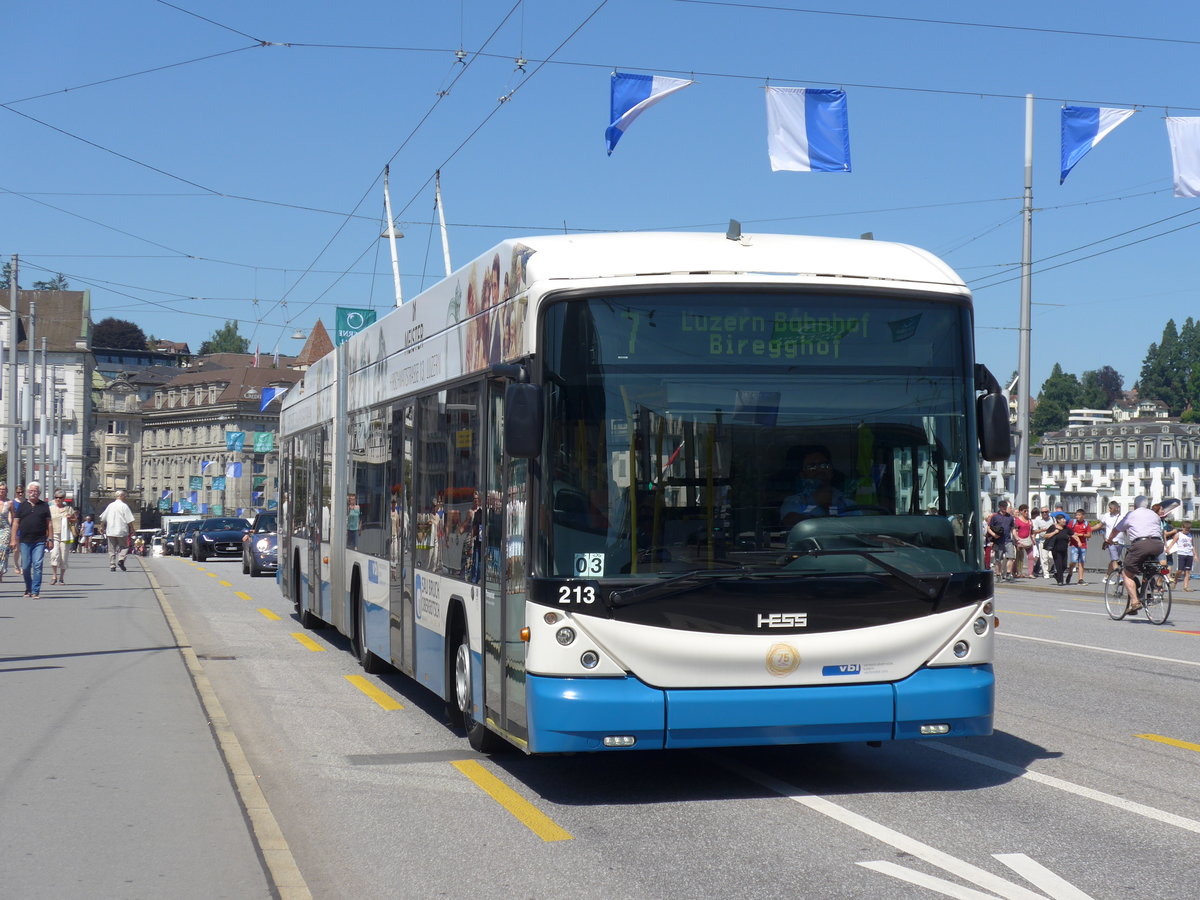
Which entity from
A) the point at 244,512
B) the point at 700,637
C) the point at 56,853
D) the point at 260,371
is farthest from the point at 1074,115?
the point at 260,371

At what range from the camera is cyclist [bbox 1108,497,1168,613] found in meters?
20.8

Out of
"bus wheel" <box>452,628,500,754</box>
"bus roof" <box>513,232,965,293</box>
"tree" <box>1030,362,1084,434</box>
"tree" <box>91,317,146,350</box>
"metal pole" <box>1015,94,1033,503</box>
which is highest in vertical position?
"tree" <box>91,317,146,350</box>

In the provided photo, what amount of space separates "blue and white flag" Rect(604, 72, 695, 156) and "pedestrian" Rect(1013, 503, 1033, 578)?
1591 cm

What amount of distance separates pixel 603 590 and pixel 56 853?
2.72m

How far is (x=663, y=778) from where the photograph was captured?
8547 millimetres

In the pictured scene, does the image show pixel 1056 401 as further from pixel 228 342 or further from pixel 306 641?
pixel 306 641

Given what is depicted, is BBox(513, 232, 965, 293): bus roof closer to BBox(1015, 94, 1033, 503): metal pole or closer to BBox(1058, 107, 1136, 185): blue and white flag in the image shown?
BBox(1058, 107, 1136, 185): blue and white flag

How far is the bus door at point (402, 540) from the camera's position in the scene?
1103 centimetres

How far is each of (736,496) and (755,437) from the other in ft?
1.01

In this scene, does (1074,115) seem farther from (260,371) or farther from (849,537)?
(260,371)

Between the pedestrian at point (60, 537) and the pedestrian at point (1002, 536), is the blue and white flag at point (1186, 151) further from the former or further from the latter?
the pedestrian at point (60, 537)

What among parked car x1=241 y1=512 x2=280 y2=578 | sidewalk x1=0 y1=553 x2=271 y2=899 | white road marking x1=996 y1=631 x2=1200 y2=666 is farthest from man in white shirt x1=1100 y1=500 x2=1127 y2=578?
parked car x1=241 y1=512 x2=280 y2=578

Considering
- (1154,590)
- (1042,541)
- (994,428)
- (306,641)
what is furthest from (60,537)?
(994,428)

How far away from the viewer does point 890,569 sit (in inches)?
309
